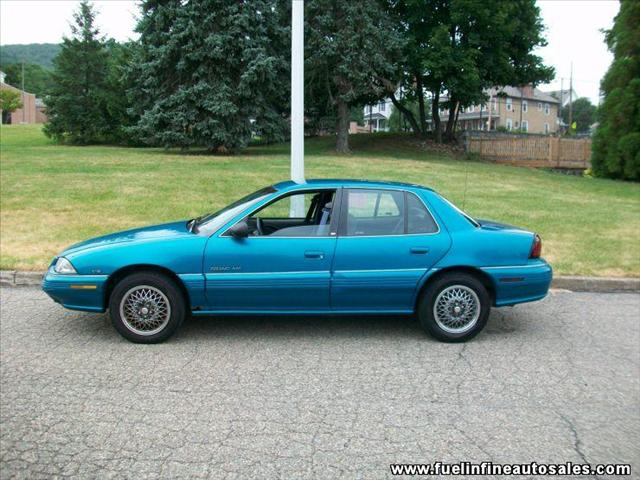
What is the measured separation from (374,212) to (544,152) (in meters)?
27.6

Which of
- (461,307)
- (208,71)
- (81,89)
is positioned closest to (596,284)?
(461,307)

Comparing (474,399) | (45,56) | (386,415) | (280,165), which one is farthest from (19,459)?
(45,56)

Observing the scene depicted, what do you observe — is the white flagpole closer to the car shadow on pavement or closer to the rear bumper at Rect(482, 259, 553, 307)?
the car shadow on pavement

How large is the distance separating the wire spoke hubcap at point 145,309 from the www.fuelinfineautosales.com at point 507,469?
2.72m

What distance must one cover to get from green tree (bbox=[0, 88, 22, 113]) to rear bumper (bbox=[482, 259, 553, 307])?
81.0 m

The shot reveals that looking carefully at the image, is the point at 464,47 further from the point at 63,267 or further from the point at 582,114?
the point at 582,114

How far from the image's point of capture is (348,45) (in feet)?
84.5

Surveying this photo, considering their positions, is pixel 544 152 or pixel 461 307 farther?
pixel 544 152

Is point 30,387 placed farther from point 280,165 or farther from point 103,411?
point 280,165

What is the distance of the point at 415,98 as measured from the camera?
3462 centimetres

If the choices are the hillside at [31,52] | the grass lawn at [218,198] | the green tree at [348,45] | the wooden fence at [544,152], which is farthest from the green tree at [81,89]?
the hillside at [31,52]

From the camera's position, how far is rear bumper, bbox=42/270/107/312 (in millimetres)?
5172

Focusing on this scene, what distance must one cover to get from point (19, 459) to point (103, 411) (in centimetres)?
66

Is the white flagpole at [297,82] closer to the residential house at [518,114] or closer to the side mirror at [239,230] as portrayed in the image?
the side mirror at [239,230]
